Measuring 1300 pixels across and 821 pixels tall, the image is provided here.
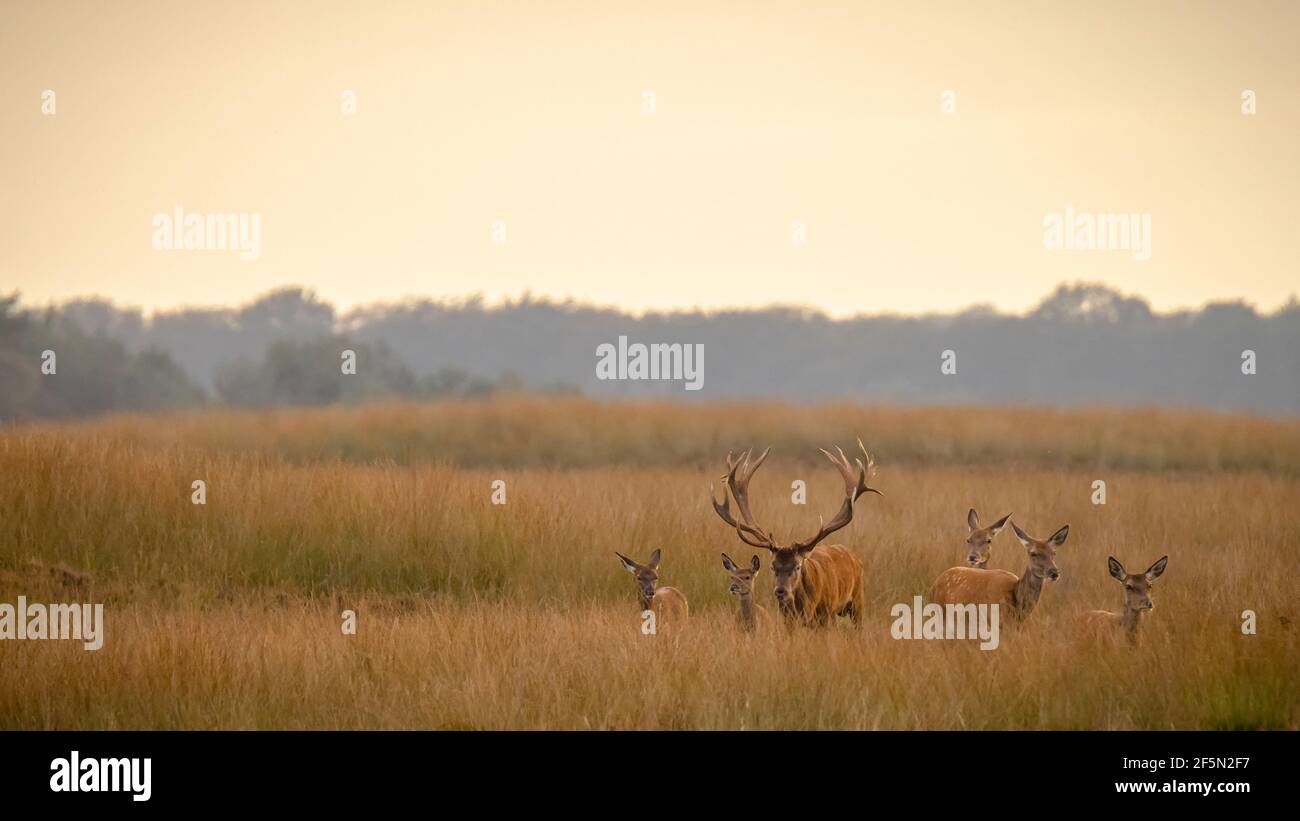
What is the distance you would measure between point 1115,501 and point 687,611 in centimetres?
860

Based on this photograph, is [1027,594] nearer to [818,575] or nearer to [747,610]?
[818,575]

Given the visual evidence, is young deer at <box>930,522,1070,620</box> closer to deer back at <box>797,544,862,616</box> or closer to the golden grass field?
the golden grass field

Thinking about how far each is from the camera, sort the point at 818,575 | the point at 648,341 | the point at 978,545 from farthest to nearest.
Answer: the point at 648,341, the point at 978,545, the point at 818,575

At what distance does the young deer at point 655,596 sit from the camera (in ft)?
36.8

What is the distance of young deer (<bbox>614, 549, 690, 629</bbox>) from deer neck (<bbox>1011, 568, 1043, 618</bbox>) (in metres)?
2.53

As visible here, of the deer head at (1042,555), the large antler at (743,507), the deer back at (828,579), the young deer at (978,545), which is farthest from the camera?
the young deer at (978,545)

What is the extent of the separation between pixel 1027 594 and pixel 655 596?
2.87m

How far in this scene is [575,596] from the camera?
1248 cm
